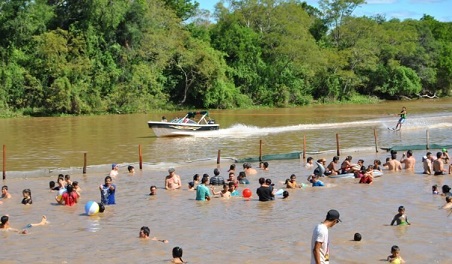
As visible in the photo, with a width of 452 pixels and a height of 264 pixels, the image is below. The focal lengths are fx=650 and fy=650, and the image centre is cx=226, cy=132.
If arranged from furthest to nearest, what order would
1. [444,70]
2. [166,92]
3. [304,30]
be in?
[444,70]
[304,30]
[166,92]

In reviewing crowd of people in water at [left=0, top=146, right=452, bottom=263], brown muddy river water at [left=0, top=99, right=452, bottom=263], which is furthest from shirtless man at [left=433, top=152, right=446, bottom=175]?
brown muddy river water at [left=0, top=99, right=452, bottom=263]

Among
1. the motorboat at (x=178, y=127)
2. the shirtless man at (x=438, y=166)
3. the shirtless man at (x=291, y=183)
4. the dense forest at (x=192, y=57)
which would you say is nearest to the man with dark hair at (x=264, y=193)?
the shirtless man at (x=291, y=183)

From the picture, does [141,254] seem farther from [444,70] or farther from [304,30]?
[444,70]

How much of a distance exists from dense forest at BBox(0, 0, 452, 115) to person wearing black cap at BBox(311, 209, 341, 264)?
180 ft

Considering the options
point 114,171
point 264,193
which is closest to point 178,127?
→ point 114,171

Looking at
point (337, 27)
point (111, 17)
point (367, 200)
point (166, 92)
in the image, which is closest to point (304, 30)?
point (337, 27)

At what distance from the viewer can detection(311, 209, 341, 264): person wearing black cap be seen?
29.1 ft

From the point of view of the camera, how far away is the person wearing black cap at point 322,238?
8875 mm

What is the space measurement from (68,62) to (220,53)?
18.5 meters

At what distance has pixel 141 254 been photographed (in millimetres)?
15461

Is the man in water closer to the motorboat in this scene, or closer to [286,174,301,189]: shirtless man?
[286,174,301,189]: shirtless man

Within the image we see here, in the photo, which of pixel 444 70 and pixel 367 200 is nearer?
pixel 367 200

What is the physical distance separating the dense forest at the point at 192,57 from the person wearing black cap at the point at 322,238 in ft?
180

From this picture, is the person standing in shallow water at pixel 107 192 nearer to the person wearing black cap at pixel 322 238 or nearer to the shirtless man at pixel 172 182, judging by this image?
the shirtless man at pixel 172 182
